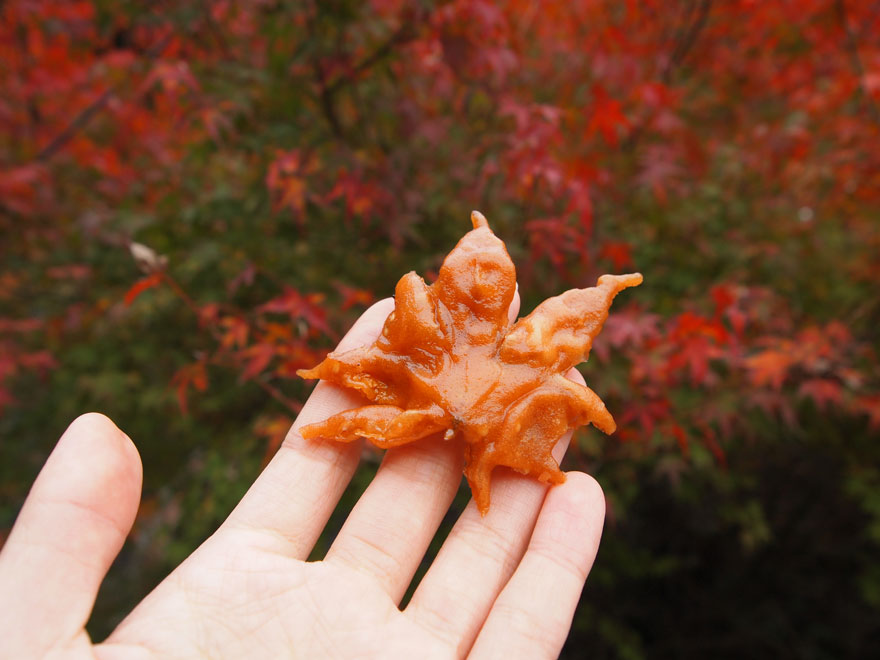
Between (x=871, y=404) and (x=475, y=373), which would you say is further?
(x=871, y=404)

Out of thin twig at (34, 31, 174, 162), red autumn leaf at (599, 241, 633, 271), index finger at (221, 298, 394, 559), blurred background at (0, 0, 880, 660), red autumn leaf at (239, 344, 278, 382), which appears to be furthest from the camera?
thin twig at (34, 31, 174, 162)

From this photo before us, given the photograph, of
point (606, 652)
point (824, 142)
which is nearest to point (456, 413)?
point (606, 652)

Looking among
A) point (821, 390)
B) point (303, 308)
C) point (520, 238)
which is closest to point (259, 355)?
point (303, 308)

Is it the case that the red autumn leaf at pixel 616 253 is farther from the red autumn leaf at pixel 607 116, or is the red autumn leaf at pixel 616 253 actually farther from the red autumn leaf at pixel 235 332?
the red autumn leaf at pixel 235 332

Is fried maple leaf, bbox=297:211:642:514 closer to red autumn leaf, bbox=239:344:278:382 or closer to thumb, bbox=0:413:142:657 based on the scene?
red autumn leaf, bbox=239:344:278:382

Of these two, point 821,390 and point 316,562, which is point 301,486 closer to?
point 316,562

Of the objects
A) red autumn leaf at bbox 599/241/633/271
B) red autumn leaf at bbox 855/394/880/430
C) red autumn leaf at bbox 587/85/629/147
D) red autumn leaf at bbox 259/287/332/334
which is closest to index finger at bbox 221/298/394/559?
red autumn leaf at bbox 259/287/332/334
